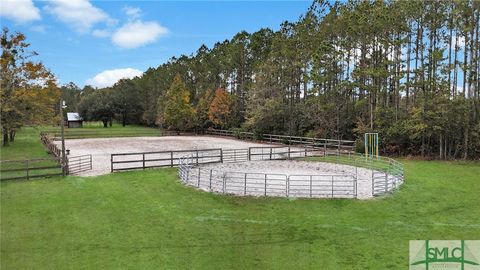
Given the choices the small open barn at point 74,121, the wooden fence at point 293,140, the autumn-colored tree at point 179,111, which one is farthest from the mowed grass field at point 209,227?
the small open barn at point 74,121

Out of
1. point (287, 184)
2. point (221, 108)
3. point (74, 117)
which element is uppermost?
point (221, 108)

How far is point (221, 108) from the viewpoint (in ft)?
171

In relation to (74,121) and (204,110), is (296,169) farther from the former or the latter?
(74,121)

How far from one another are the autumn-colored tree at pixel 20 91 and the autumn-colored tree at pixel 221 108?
21.1 m

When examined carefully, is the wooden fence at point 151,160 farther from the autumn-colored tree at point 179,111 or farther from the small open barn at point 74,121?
the small open barn at point 74,121

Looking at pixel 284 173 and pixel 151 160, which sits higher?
pixel 151 160

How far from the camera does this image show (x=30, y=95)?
108 ft

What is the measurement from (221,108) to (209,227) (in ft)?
138

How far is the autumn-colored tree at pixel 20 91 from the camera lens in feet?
104

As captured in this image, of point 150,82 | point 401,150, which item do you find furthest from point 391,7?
point 150,82

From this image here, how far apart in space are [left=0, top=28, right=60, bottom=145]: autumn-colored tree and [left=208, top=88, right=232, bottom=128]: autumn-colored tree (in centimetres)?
2112

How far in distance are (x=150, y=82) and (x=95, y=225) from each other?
7379cm

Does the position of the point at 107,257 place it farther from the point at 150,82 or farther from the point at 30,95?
the point at 150,82

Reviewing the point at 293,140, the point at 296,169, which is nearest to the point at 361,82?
the point at 293,140
